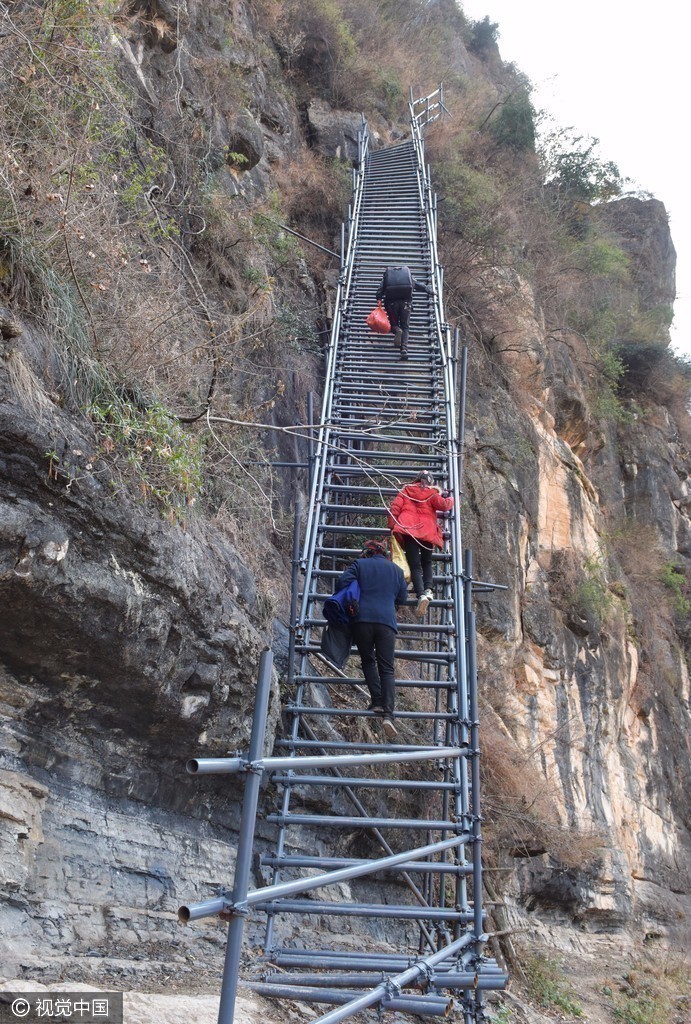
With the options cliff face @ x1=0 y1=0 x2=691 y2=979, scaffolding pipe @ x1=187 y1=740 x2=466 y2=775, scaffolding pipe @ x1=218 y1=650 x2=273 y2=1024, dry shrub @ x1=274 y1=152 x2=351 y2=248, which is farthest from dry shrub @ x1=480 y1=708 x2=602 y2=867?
dry shrub @ x1=274 y1=152 x2=351 y2=248

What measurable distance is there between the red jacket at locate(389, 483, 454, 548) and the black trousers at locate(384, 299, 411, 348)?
3.26 m

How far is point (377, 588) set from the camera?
555cm

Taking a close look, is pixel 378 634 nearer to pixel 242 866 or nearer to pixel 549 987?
pixel 242 866

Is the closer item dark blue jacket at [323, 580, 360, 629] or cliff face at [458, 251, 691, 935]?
dark blue jacket at [323, 580, 360, 629]

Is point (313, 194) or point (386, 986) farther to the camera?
point (313, 194)

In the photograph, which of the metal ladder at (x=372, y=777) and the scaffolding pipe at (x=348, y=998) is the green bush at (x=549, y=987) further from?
the scaffolding pipe at (x=348, y=998)

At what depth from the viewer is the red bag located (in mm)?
9453

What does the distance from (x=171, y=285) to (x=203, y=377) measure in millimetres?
934

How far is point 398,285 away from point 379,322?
17.6 inches

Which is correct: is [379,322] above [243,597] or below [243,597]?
above

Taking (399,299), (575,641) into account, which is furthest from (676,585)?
(399,299)

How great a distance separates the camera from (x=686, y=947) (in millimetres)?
9891

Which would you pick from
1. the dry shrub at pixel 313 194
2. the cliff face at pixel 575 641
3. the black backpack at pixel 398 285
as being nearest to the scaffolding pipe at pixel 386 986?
the cliff face at pixel 575 641

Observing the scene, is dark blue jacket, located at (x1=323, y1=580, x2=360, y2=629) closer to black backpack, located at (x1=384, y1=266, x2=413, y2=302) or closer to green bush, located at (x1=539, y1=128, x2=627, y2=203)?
black backpack, located at (x1=384, y1=266, x2=413, y2=302)
